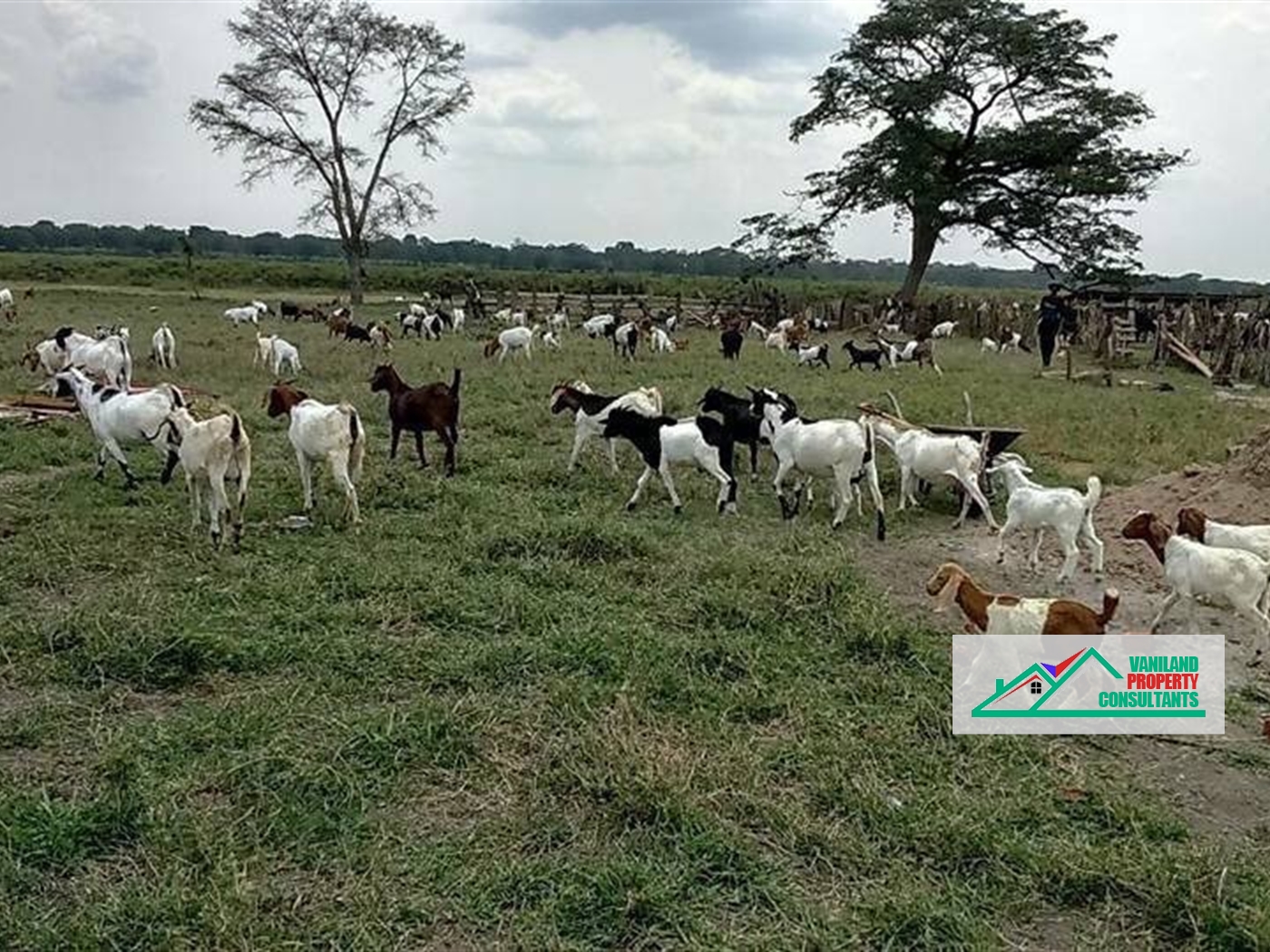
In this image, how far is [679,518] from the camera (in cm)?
976

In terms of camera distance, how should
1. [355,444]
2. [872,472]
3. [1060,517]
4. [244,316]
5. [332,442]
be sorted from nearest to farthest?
[1060,517] < [332,442] < [355,444] < [872,472] < [244,316]

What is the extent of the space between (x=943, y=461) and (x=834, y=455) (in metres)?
1.07

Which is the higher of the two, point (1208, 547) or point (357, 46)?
point (357, 46)

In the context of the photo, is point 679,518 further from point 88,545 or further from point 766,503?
point 88,545

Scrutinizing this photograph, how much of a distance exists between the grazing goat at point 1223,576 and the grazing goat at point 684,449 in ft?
13.8

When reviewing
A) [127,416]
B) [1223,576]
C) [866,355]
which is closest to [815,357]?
[866,355]

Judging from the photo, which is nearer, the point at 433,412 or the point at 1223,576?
the point at 1223,576

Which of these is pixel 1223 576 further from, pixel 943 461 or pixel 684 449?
pixel 684 449

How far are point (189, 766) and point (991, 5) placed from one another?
37.4m

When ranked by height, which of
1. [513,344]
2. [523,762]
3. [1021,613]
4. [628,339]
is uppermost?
[628,339]

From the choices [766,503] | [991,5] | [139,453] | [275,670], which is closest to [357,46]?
[991,5]

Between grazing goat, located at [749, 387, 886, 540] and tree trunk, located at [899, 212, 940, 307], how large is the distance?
29919 millimetres

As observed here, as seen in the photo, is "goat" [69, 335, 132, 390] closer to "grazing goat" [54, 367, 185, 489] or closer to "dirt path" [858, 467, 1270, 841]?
"grazing goat" [54, 367, 185, 489]

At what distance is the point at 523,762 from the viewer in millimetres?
5004
